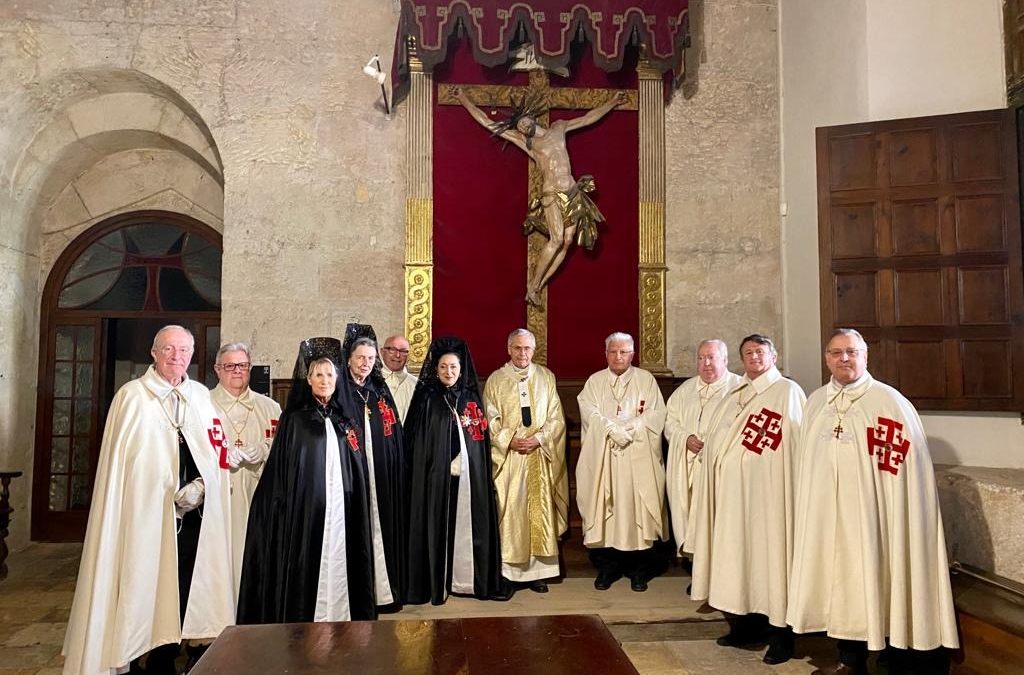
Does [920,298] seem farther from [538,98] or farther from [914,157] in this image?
[538,98]

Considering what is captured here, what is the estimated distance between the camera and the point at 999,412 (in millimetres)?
5012

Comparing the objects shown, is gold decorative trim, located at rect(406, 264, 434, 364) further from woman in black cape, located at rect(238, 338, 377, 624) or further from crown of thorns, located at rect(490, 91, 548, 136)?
woman in black cape, located at rect(238, 338, 377, 624)

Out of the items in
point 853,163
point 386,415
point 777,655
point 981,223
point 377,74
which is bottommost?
point 777,655

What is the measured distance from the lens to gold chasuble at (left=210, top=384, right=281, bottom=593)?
4438 millimetres

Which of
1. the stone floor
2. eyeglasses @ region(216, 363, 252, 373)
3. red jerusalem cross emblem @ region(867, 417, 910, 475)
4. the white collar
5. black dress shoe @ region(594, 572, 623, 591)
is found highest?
eyeglasses @ region(216, 363, 252, 373)

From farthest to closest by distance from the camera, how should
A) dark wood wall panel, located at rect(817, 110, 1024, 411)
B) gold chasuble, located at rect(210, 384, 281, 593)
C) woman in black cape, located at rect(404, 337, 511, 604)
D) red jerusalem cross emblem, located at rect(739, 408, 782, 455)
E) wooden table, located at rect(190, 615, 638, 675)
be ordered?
dark wood wall panel, located at rect(817, 110, 1024, 411)
woman in black cape, located at rect(404, 337, 511, 604)
gold chasuble, located at rect(210, 384, 281, 593)
red jerusalem cross emblem, located at rect(739, 408, 782, 455)
wooden table, located at rect(190, 615, 638, 675)

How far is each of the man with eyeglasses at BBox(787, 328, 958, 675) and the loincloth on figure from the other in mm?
3013

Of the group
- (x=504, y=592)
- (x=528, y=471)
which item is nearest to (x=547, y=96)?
(x=528, y=471)

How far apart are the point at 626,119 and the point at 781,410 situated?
358 cm

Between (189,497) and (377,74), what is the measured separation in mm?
3623

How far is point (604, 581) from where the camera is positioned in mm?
5219

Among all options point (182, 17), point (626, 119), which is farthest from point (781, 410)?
point (182, 17)

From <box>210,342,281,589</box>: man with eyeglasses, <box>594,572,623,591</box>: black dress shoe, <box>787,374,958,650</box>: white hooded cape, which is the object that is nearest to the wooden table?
<box>787,374,958,650</box>: white hooded cape

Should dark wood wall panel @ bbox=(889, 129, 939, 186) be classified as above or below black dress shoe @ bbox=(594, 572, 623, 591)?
above
